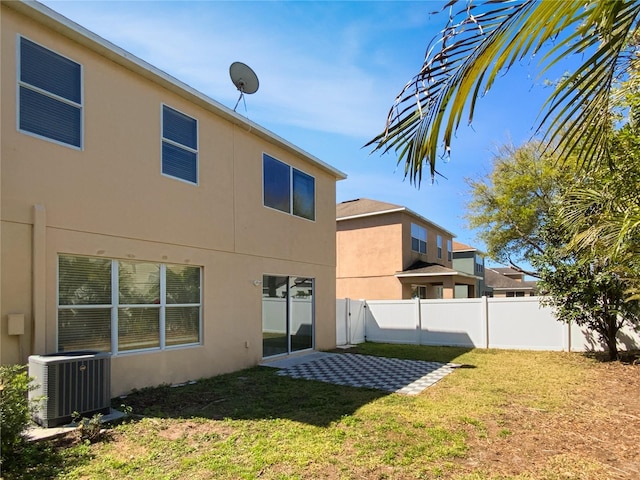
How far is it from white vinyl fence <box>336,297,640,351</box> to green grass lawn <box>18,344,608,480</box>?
420 cm

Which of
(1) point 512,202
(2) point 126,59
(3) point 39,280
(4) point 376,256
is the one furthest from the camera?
(4) point 376,256

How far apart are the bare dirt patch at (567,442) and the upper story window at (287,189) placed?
7.59 meters

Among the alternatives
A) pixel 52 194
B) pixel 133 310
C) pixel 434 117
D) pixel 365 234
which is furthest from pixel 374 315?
pixel 434 117

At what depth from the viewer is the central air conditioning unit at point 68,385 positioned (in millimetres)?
5375

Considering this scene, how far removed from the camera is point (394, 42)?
4.22 meters

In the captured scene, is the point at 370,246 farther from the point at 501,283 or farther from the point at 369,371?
the point at 501,283

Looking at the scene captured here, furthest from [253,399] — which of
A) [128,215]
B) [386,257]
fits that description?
[386,257]

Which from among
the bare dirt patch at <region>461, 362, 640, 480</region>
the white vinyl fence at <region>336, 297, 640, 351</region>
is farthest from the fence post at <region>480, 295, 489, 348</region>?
the bare dirt patch at <region>461, 362, 640, 480</region>

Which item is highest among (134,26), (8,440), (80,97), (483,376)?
(134,26)

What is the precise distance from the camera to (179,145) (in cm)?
873

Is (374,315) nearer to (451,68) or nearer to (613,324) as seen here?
(613,324)

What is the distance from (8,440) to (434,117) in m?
5.08

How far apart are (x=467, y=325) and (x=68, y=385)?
12676mm

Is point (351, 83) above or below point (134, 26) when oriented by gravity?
below
